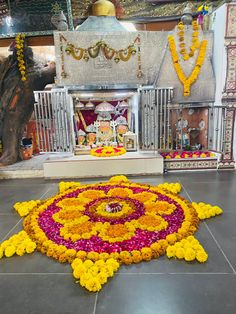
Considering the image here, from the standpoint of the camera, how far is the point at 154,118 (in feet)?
16.6

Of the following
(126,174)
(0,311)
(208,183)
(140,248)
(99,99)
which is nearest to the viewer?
(0,311)

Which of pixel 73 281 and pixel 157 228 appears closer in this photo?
pixel 73 281

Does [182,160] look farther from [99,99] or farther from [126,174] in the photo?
[99,99]

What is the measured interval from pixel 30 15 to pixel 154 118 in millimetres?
3674

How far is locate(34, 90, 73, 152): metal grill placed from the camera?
16.2ft

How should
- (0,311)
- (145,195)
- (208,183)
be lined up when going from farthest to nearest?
1. (208,183)
2. (145,195)
3. (0,311)

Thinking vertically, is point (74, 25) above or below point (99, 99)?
above

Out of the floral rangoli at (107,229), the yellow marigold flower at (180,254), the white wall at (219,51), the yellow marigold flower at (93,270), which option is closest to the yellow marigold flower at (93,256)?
the floral rangoli at (107,229)

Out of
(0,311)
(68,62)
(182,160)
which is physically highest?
(68,62)

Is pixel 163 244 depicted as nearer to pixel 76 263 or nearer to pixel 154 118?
pixel 76 263

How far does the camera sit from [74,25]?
5.93m

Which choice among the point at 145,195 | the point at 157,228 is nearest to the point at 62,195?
the point at 145,195

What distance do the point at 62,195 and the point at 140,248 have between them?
1.85 metres

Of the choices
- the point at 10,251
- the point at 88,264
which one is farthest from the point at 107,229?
the point at 10,251
